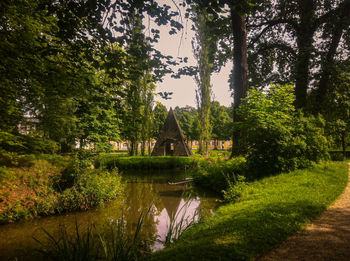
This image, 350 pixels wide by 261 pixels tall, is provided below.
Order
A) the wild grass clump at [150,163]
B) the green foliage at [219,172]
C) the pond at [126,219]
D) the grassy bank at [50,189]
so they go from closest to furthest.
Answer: the pond at [126,219] < the grassy bank at [50,189] < the green foliage at [219,172] < the wild grass clump at [150,163]

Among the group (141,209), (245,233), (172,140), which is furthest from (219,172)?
(172,140)

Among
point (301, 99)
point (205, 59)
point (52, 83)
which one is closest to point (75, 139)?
point (52, 83)

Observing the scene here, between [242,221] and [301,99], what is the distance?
10275 mm

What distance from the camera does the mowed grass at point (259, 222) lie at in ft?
8.18

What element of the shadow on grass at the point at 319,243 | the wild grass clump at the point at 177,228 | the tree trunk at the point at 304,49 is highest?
the tree trunk at the point at 304,49

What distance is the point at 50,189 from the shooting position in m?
5.79

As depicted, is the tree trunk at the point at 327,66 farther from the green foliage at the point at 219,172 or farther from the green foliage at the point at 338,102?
the green foliage at the point at 219,172

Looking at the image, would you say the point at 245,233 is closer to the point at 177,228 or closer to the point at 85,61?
the point at 177,228

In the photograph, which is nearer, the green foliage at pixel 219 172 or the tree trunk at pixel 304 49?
the green foliage at pixel 219 172

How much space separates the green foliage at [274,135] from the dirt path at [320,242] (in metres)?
3.61

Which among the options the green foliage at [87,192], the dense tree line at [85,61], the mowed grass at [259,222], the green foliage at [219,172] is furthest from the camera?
the green foliage at [219,172]

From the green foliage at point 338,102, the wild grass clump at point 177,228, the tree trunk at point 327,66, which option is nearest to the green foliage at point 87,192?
the wild grass clump at point 177,228

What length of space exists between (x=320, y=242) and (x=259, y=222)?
2.75 ft

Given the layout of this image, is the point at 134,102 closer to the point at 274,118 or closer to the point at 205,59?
the point at 274,118
